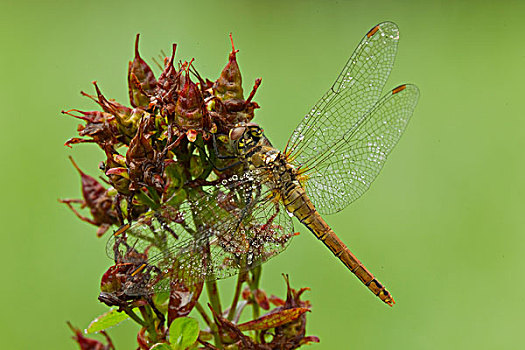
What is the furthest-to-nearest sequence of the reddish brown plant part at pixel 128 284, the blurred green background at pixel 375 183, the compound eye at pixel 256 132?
1. the blurred green background at pixel 375 183
2. the compound eye at pixel 256 132
3. the reddish brown plant part at pixel 128 284

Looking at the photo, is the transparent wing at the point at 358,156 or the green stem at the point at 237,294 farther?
the transparent wing at the point at 358,156

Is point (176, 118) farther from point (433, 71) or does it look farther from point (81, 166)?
point (433, 71)

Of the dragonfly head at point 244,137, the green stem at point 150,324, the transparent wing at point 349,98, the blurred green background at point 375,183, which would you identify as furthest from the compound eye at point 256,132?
the blurred green background at point 375,183

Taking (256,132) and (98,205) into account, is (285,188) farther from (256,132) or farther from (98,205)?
(98,205)

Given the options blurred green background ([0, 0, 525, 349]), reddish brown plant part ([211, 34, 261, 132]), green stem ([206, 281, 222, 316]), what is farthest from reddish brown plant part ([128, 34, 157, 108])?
blurred green background ([0, 0, 525, 349])

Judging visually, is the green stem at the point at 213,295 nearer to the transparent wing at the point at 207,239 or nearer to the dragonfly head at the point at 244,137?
the transparent wing at the point at 207,239

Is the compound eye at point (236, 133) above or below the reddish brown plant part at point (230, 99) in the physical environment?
below

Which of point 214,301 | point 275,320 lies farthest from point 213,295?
point 275,320
